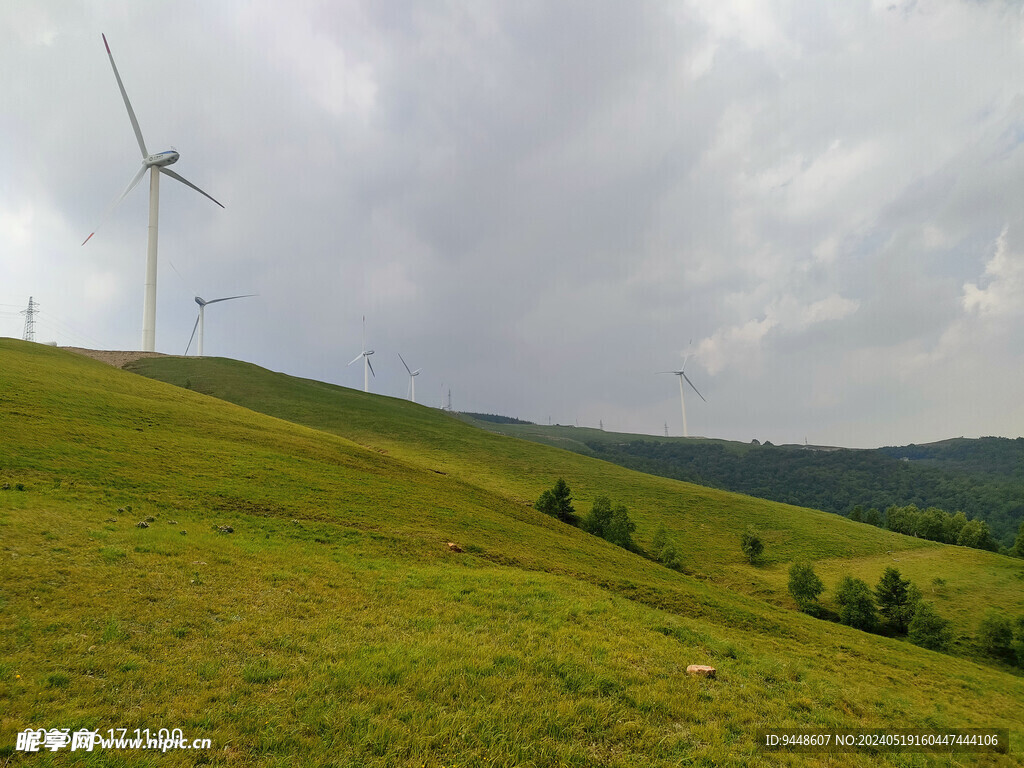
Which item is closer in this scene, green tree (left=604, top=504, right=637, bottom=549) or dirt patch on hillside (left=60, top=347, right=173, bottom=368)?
green tree (left=604, top=504, right=637, bottom=549)

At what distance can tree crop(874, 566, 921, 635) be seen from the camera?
45022mm

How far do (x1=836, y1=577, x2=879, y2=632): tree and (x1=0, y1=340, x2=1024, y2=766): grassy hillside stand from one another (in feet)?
70.2

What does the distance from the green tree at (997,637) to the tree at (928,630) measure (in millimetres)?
2450

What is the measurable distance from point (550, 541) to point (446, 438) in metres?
62.7

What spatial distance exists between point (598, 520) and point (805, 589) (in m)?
22.7

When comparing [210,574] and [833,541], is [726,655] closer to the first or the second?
[210,574]

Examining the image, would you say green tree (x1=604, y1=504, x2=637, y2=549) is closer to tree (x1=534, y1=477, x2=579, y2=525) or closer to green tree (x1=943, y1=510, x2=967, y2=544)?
tree (x1=534, y1=477, x2=579, y2=525)

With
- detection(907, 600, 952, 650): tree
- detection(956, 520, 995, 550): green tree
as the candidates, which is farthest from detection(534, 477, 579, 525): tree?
detection(956, 520, 995, 550): green tree

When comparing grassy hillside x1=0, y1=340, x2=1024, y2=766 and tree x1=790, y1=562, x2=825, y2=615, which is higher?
grassy hillside x1=0, y1=340, x2=1024, y2=766

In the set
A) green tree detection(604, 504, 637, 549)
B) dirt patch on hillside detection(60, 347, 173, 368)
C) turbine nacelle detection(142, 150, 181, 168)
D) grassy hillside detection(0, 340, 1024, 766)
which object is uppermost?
turbine nacelle detection(142, 150, 181, 168)

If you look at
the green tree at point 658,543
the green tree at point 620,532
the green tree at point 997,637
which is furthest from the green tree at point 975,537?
the green tree at point 620,532

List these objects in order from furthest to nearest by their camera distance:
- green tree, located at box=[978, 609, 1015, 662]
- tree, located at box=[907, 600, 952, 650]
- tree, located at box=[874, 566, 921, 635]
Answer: tree, located at box=[874, 566, 921, 635], green tree, located at box=[978, 609, 1015, 662], tree, located at box=[907, 600, 952, 650]

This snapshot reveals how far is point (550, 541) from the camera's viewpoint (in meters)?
32.7

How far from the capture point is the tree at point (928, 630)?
39094 mm
